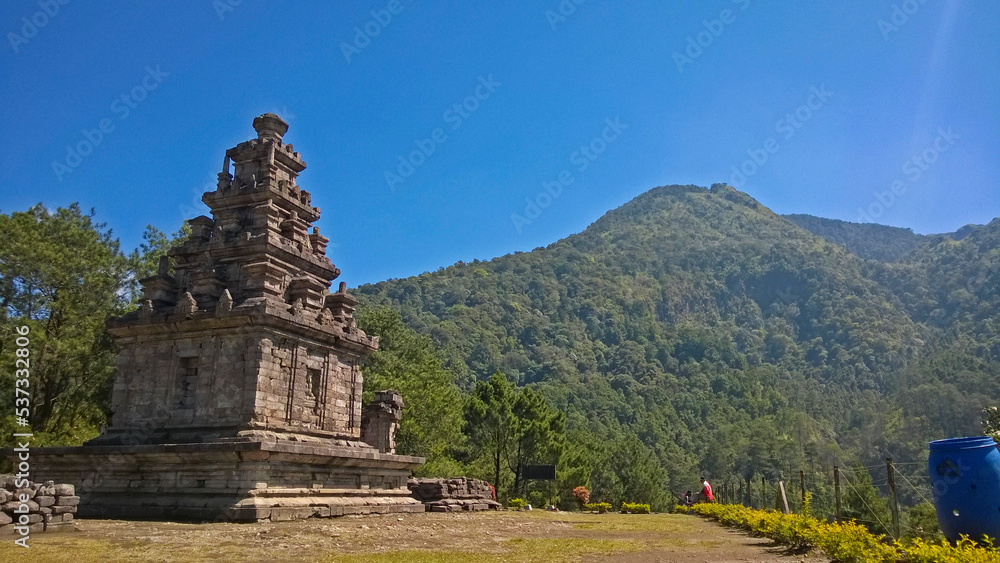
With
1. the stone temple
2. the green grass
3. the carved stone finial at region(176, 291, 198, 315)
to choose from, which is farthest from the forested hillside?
the green grass

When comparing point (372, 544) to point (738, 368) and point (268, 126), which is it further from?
point (738, 368)

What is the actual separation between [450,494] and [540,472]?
1018 cm

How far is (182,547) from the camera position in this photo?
1052 centimetres

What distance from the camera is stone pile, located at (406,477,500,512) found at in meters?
22.8

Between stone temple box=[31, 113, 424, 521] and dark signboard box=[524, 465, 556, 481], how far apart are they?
13207 mm

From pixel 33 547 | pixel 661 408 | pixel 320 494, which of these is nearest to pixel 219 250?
pixel 320 494

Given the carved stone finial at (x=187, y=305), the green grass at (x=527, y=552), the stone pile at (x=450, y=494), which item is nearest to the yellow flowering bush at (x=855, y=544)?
the green grass at (x=527, y=552)

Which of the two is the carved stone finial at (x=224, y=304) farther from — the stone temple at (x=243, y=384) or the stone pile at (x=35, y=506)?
the stone pile at (x=35, y=506)

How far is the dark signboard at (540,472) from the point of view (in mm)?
33188

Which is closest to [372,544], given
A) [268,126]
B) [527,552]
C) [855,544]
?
[527,552]

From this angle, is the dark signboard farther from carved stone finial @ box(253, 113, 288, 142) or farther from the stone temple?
carved stone finial @ box(253, 113, 288, 142)

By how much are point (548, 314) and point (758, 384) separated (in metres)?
57.6

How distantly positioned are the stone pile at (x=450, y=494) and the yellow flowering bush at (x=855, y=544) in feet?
33.5

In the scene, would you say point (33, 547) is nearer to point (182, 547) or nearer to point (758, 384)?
point (182, 547)
